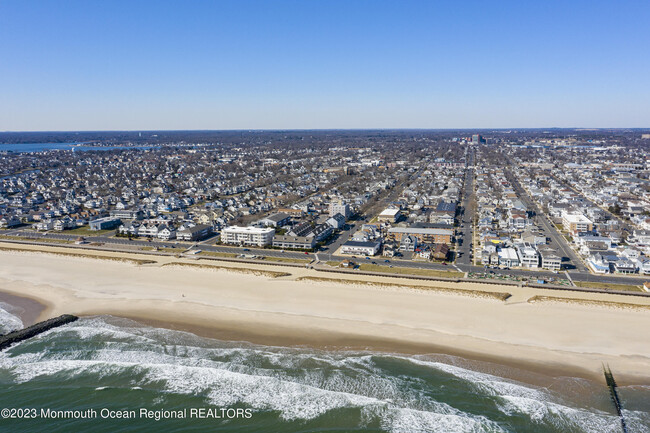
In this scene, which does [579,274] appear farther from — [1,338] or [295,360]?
[1,338]

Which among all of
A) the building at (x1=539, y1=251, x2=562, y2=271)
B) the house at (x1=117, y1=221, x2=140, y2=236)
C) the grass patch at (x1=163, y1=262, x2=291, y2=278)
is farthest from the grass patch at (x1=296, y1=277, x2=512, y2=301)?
the house at (x1=117, y1=221, x2=140, y2=236)

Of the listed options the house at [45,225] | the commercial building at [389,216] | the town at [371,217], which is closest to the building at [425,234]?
the town at [371,217]

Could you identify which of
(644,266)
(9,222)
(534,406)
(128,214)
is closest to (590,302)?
(644,266)

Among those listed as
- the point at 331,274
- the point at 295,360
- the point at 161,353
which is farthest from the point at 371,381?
the point at 331,274

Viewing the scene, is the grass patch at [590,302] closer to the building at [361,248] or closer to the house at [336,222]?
the building at [361,248]

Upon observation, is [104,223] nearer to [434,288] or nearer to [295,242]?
[295,242]

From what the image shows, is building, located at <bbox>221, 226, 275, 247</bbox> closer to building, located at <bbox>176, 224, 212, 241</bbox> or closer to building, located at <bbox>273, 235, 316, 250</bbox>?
building, located at <bbox>273, 235, 316, 250</bbox>

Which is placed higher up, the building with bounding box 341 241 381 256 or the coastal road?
the building with bounding box 341 241 381 256
